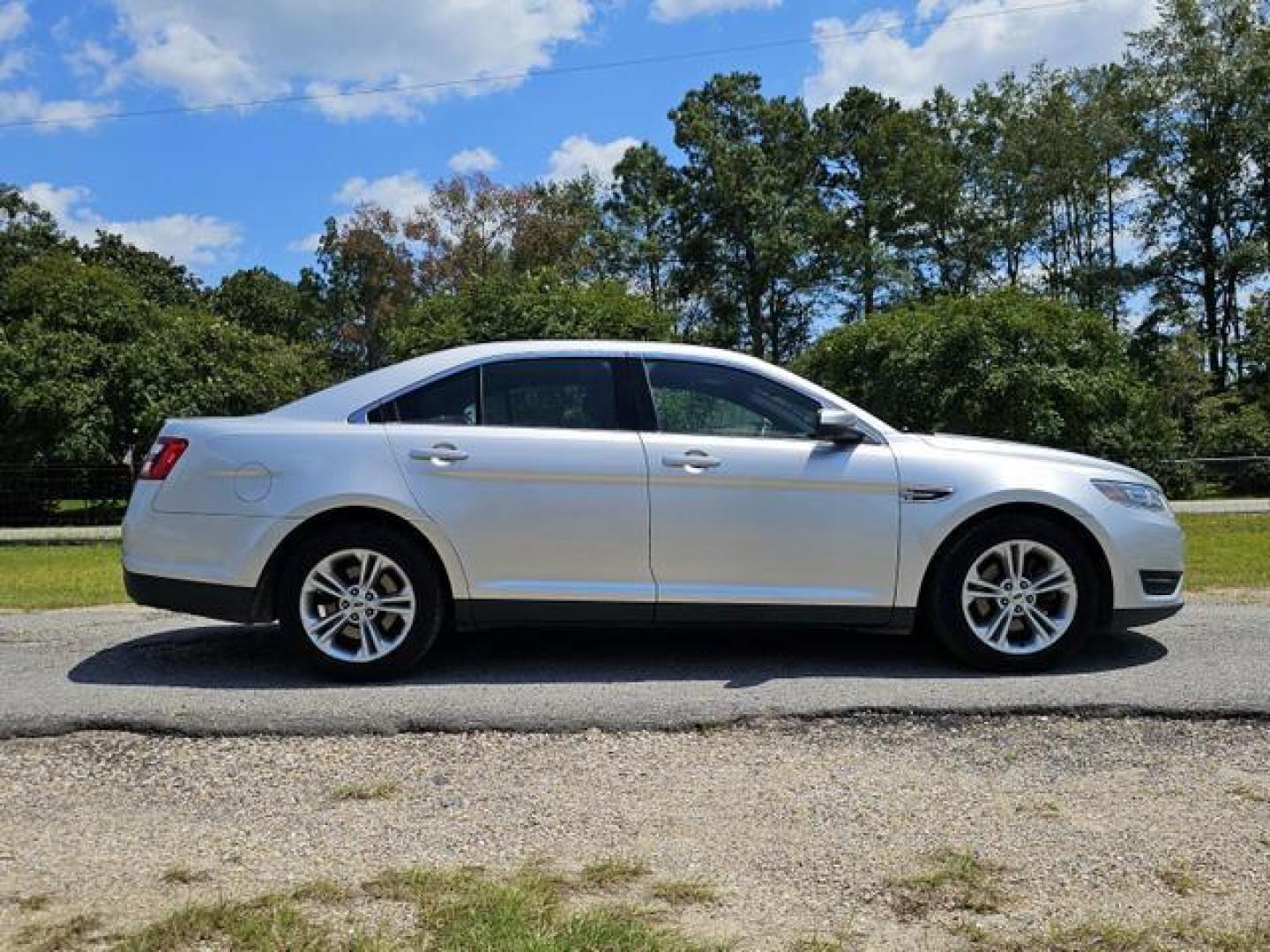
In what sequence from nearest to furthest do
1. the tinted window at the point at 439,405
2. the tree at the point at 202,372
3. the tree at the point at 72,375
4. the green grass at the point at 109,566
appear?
the tinted window at the point at 439,405
the green grass at the point at 109,566
the tree at the point at 72,375
the tree at the point at 202,372

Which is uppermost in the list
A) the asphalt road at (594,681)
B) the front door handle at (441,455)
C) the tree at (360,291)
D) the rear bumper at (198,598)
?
the tree at (360,291)

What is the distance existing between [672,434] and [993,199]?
4775 cm

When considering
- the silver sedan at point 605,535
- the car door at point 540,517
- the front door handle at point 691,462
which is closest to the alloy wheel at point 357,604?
the silver sedan at point 605,535

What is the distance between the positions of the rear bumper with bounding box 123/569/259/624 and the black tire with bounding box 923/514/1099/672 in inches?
130

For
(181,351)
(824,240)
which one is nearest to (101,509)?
(181,351)

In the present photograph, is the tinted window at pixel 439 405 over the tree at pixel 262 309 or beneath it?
beneath

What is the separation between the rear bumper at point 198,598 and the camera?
5285mm

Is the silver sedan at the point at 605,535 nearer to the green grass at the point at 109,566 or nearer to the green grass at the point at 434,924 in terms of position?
the green grass at the point at 434,924

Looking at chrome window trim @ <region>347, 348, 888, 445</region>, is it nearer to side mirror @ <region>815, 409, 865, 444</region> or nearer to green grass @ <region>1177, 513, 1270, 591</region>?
side mirror @ <region>815, 409, 865, 444</region>

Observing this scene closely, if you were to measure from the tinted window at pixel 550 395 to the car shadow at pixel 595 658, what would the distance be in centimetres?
118

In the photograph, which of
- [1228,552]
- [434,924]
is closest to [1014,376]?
[1228,552]

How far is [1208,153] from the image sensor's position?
138 feet

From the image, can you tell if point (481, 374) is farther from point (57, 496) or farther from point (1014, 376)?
point (57, 496)

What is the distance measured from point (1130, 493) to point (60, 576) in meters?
10.4
